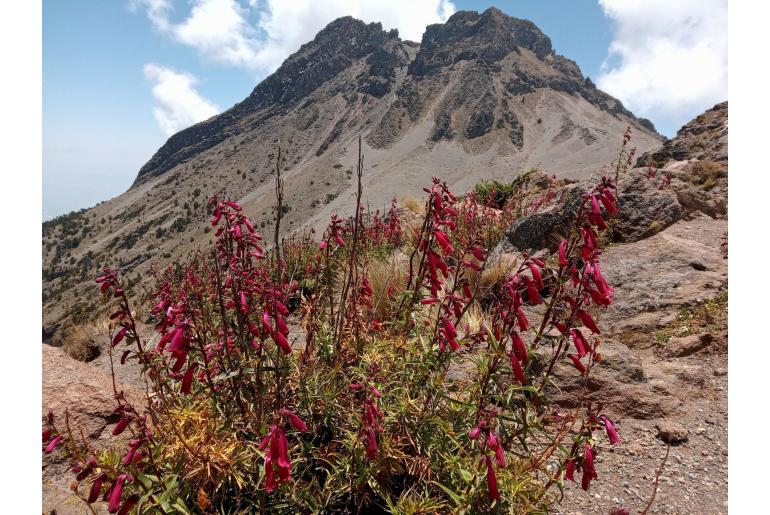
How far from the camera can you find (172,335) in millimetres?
1826

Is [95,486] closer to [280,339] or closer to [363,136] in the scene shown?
[280,339]

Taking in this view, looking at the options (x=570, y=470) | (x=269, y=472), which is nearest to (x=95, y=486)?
(x=269, y=472)

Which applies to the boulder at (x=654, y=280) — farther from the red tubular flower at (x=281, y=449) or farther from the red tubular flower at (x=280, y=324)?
the red tubular flower at (x=281, y=449)

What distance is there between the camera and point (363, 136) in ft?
343

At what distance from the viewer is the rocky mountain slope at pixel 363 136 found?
248 feet

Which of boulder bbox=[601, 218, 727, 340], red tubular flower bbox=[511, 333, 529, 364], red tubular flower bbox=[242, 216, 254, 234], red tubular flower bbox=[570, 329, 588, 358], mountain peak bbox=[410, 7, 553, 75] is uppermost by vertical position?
mountain peak bbox=[410, 7, 553, 75]

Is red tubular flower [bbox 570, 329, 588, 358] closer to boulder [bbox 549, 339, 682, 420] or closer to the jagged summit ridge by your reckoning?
boulder [bbox 549, 339, 682, 420]

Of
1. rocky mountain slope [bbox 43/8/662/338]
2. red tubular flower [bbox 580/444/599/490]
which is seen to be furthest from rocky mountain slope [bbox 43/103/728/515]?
rocky mountain slope [bbox 43/8/662/338]

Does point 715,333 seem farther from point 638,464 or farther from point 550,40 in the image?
point 550,40

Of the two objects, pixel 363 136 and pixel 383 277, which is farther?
pixel 363 136

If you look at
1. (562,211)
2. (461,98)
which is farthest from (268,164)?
(562,211)

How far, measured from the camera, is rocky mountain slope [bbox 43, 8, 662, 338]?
248ft

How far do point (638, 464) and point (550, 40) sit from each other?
152 metres

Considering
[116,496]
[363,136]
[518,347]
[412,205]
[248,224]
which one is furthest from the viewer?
[363,136]
